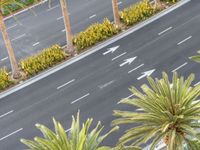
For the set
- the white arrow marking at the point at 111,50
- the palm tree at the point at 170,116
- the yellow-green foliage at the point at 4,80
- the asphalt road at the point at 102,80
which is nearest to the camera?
the palm tree at the point at 170,116

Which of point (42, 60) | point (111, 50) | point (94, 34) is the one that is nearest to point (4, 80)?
point (42, 60)

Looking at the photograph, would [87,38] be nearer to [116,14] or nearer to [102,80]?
[116,14]

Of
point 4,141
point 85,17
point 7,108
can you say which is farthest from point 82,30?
point 4,141

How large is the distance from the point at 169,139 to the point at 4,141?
61.4 ft

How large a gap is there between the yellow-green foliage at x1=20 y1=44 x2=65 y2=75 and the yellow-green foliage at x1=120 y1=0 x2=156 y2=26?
25.4 ft

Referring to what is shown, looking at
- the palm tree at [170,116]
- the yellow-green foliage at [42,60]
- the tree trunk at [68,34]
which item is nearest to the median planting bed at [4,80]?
the yellow-green foliage at [42,60]

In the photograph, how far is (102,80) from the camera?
42.9m

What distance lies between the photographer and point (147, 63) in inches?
1720

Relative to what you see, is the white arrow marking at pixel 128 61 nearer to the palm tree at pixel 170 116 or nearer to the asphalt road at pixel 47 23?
the asphalt road at pixel 47 23

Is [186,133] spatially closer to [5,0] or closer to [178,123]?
[178,123]

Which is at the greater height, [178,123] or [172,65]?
[178,123]

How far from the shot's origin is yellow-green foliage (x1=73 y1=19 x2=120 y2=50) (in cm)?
4691

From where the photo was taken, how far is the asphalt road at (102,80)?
1564 inches

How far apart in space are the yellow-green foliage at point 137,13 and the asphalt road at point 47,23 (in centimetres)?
203
